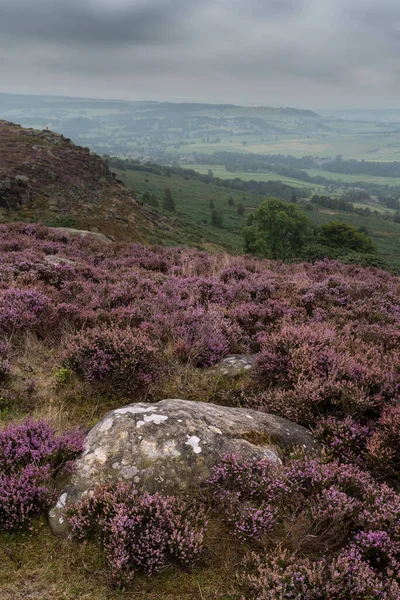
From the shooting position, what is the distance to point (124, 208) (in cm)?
4916

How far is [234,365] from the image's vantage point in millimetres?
5715

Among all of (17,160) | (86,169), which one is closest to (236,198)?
(86,169)

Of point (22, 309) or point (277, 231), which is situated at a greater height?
point (22, 309)

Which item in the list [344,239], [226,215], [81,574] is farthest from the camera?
[226,215]

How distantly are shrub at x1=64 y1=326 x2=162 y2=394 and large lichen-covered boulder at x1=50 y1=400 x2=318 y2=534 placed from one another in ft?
2.67

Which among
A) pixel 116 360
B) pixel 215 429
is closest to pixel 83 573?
pixel 215 429

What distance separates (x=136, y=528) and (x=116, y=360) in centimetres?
239

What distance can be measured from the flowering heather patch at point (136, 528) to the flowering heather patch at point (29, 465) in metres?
0.34

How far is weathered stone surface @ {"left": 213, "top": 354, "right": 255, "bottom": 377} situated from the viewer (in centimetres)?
558

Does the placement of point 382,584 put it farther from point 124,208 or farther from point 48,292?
point 124,208

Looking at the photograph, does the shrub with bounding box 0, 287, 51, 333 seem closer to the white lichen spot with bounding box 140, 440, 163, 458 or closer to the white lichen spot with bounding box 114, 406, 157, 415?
the white lichen spot with bounding box 114, 406, 157, 415

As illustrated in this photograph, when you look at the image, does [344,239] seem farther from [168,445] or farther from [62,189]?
[168,445]

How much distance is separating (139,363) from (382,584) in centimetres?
338

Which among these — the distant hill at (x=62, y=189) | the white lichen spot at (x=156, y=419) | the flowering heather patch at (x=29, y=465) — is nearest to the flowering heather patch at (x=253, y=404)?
the flowering heather patch at (x=29, y=465)
